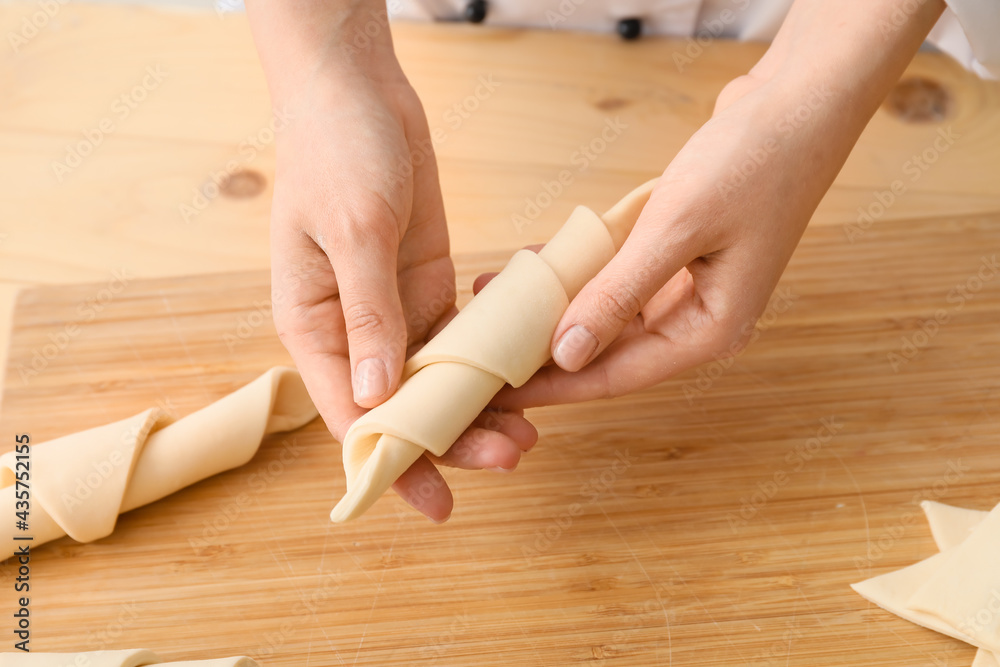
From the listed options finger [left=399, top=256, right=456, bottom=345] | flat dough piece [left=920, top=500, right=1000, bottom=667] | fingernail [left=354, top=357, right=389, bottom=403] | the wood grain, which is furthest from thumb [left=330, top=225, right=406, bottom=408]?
flat dough piece [left=920, top=500, right=1000, bottom=667]

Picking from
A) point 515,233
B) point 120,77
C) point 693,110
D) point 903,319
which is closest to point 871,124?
point 693,110

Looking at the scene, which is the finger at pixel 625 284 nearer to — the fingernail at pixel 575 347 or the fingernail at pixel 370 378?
the fingernail at pixel 575 347

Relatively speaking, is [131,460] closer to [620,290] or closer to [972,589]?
[620,290]

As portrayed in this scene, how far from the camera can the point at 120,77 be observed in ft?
8.50

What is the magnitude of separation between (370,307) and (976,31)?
1453 millimetres

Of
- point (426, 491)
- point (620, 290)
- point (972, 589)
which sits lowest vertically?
point (972, 589)

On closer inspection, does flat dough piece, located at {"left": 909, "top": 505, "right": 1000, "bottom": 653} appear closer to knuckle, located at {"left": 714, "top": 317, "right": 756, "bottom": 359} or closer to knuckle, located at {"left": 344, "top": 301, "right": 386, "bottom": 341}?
knuckle, located at {"left": 714, "top": 317, "right": 756, "bottom": 359}

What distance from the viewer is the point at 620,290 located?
1538 millimetres

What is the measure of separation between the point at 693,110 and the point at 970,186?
0.79 meters

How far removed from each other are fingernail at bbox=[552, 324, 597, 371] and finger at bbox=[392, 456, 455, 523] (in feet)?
1.11

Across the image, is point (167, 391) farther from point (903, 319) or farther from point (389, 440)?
point (903, 319)

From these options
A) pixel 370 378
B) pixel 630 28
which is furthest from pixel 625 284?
pixel 630 28

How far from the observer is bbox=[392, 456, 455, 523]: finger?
5.34ft

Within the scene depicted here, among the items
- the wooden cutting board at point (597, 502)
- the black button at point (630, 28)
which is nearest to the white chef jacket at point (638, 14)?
the black button at point (630, 28)
